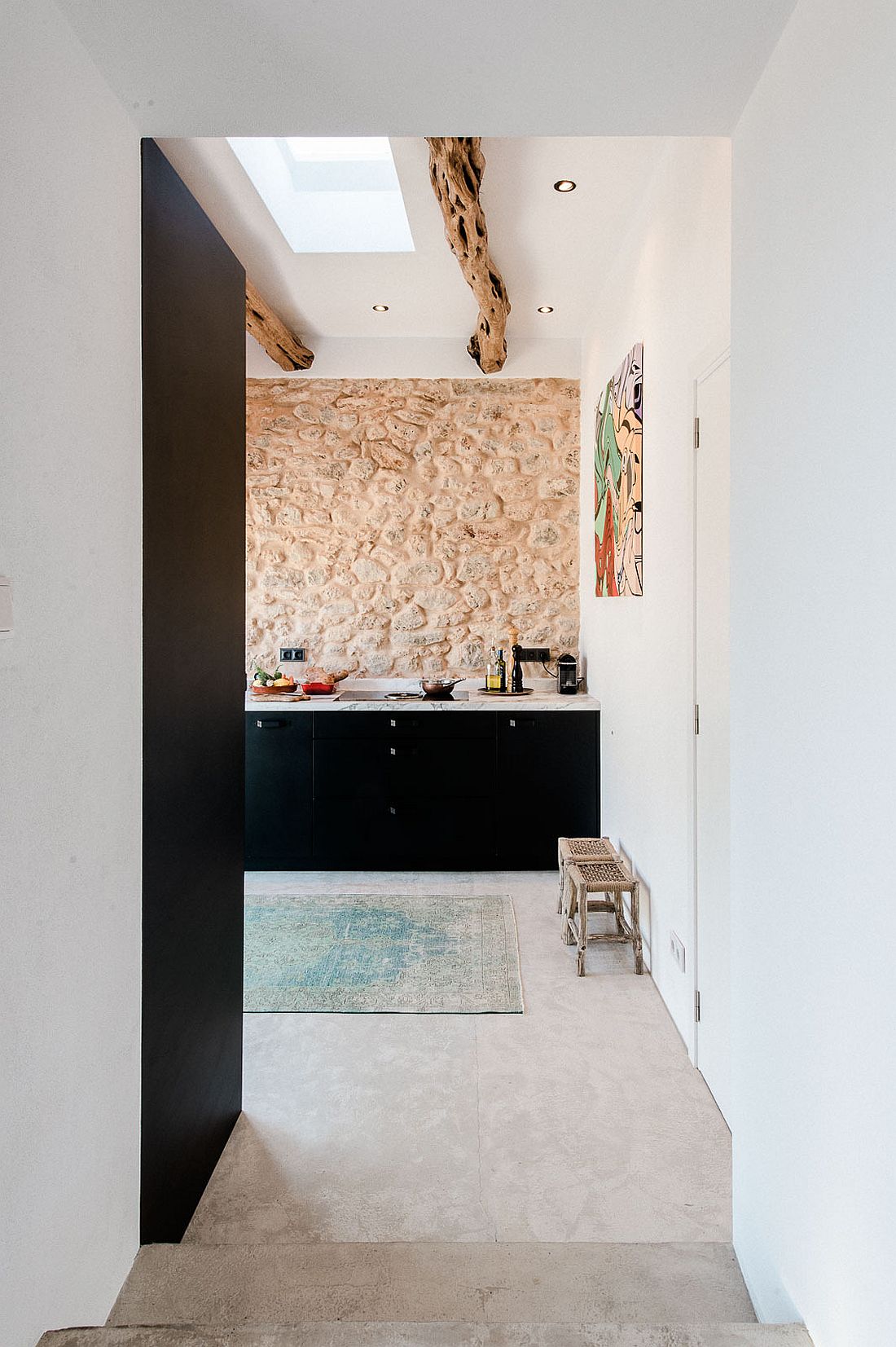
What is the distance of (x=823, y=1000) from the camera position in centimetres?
114

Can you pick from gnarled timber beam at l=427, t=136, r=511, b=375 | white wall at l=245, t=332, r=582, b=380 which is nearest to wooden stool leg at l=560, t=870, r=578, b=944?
gnarled timber beam at l=427, t=136, r=511, b=375

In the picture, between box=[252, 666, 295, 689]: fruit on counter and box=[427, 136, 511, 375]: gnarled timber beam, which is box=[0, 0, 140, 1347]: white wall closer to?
box=[427, 136, 511, 375]: gnarled timber beam

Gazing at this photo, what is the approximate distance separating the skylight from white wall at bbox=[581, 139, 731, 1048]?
3.38 feet

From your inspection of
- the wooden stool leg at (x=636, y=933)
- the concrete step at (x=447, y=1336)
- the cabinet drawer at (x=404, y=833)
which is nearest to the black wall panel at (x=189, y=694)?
the concrete step at (x=447, y=1336)

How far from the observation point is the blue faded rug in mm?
2908

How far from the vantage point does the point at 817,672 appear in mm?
1172

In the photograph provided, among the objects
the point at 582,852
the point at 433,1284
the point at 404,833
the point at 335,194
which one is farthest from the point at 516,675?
the point at 433,1284

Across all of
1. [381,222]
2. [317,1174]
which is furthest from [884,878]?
[381,222]

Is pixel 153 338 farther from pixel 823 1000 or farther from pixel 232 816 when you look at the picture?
pixel 823 1000

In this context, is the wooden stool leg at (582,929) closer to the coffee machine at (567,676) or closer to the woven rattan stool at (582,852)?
the woven rattan stool at (582,852)

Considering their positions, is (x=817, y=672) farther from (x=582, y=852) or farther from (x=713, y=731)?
(x=582, y=852)

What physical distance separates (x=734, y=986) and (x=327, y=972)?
75.7 inches

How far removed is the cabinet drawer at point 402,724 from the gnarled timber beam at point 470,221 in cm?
198

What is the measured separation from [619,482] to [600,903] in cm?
181
